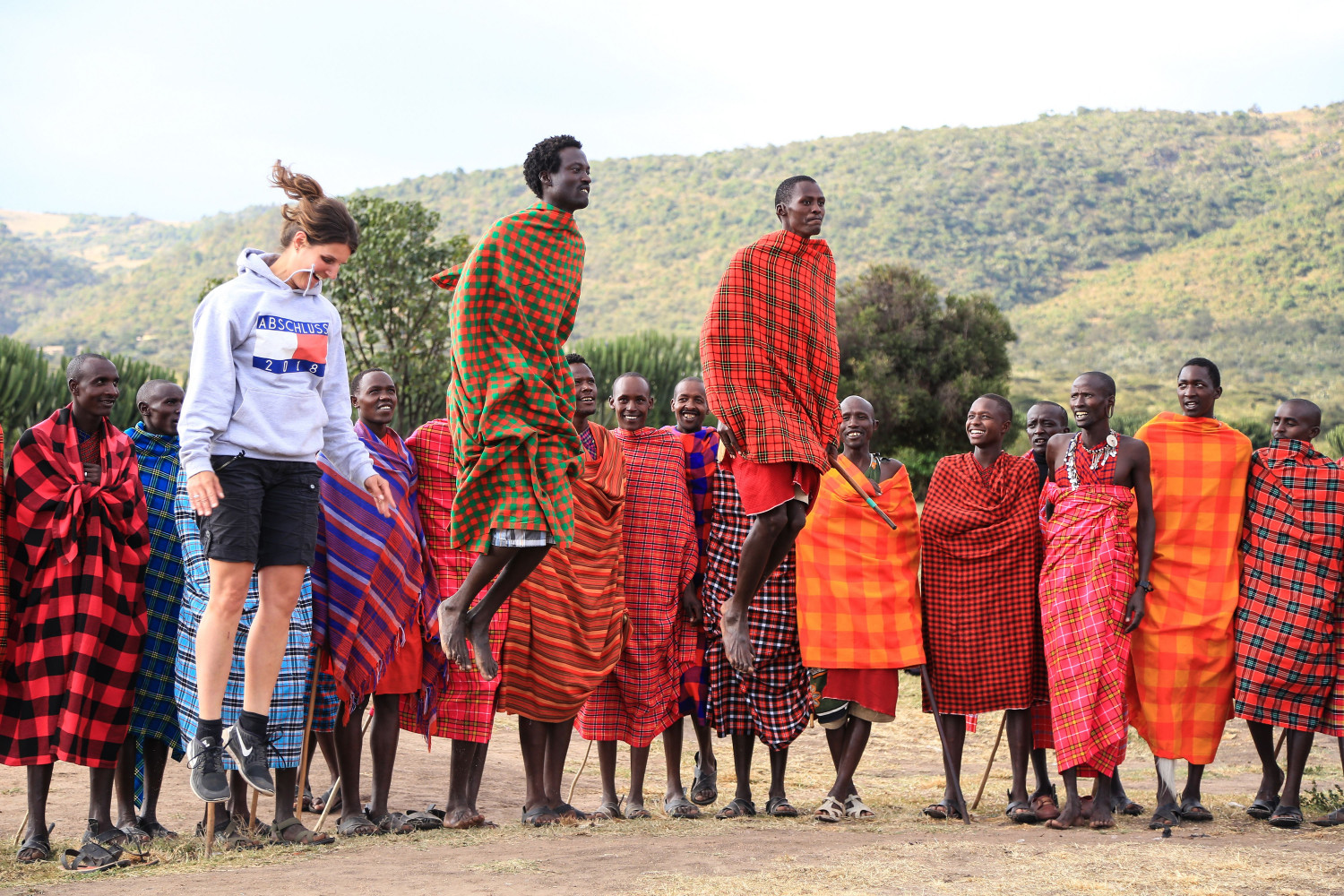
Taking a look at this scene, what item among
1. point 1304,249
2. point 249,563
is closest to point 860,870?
point 249,563

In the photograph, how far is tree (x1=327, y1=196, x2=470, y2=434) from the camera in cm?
2455

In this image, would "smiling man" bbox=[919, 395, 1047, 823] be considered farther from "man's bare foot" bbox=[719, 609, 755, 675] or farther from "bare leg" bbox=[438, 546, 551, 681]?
"bare leg" bbox=[438, 546, 551, 681]

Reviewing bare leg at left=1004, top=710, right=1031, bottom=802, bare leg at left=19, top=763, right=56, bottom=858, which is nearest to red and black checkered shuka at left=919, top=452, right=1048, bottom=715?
bare leg at left=1004, top=710, right=1031, bottom=802

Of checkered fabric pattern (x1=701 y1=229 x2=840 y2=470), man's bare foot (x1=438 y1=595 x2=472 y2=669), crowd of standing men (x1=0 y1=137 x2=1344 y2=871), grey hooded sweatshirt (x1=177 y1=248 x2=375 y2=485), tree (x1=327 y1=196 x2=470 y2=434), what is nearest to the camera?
grey hooded sweatshirt (x1=177 y1=248 x2=375 y2=485)

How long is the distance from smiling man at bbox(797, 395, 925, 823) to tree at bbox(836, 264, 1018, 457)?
24.1 m

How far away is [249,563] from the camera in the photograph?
481 cm

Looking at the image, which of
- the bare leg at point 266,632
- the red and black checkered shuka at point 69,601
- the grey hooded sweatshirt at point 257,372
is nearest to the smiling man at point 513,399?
the grey hooded sweatshirt at point 257,372

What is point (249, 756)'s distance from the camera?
4.85 meters

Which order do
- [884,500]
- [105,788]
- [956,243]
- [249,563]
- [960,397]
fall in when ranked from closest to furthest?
[249,563] < [105,788] < [884,500] < [960,397] < [956,243]

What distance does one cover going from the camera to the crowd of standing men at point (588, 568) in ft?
16.0

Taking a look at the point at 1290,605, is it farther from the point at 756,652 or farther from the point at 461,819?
the point at 461,819

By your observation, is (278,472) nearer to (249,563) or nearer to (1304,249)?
(249,563)

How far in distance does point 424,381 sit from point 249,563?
2076 cm

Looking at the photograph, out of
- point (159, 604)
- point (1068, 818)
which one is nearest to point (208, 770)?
point (159, 604)
